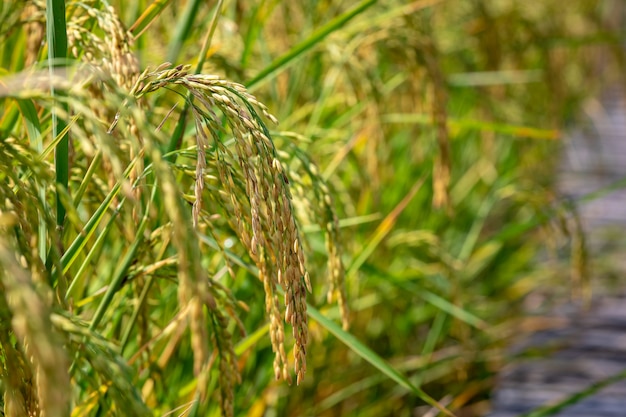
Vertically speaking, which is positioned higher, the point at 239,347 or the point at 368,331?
the point at 239,347

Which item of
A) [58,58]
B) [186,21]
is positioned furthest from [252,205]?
[186,21]

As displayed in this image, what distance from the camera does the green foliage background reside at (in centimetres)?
69

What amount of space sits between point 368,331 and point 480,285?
66cm

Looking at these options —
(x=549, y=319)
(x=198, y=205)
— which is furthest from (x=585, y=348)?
(x=198, y=205)

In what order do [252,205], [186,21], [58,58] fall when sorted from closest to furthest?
[252,205], [58,58], [186,21]

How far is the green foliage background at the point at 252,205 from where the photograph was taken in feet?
2.27

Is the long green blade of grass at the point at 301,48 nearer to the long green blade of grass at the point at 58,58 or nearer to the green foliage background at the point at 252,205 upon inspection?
the green foliage background at the point at 252,205

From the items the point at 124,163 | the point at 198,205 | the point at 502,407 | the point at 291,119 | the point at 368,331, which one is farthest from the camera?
the point at 368,331

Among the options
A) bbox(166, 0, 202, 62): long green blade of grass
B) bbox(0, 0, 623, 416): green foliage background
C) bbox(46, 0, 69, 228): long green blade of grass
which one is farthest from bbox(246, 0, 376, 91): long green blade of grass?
bbox(46, 0, 69, 228): long green blade of grass

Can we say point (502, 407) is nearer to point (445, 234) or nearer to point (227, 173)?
point (445, 234)

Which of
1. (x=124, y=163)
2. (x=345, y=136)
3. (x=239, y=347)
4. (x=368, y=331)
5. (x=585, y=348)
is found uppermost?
(x=124, y=163)

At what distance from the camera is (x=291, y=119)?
1.74 meters

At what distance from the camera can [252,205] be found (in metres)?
0.72

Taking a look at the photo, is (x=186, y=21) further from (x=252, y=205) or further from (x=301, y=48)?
(x=252, y=205)
